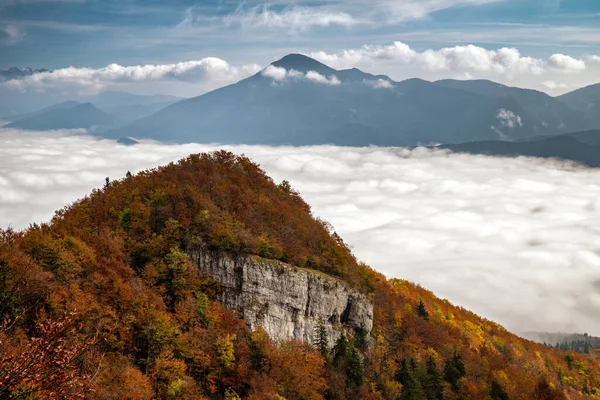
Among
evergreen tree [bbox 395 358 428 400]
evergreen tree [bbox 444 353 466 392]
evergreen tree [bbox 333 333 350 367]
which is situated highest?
evergreen tree [bbox 333 333 350 367]

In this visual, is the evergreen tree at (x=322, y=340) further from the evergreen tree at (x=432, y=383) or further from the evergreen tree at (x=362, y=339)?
the evergreen tree at (x=432, y=383)

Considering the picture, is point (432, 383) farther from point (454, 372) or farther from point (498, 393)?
point (498, 393)

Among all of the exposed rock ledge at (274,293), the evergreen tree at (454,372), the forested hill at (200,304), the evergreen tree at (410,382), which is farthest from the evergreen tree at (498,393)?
the exposed rock ledge at (274,293)

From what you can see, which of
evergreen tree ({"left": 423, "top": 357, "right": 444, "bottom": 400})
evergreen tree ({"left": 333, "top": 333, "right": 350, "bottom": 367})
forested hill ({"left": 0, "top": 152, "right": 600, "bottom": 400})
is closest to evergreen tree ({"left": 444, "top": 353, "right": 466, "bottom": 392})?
forested hill ({"left": 0, "top": 152, "right": 600, "bottom": 400})

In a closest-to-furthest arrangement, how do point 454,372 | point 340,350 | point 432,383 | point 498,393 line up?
1. point 340,350
2. point 432,383
3. point 454,372
4. point 498,393

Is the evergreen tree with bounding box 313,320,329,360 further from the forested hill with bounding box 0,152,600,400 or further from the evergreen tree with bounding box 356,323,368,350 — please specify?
the evergreen tree with bounding box 356,323,368,350

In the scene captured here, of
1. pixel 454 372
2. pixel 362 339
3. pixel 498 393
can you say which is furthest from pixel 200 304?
pixel 498 393
